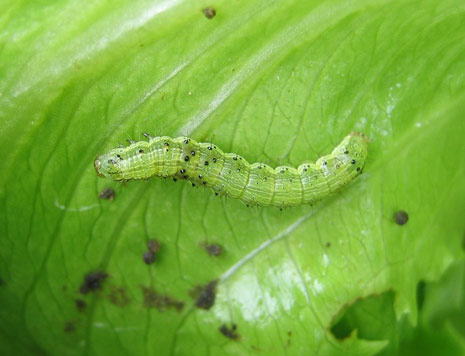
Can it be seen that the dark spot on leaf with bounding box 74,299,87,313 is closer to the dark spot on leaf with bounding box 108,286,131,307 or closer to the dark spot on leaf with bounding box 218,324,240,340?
the dark spot on leaf with bounding box 108,286,131,307

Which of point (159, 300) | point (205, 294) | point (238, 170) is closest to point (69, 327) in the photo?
point (159, 300)

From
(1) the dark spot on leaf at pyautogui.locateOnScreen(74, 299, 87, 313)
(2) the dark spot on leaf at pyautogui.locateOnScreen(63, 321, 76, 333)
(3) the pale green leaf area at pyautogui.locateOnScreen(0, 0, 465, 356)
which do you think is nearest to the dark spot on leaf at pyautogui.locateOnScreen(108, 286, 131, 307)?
(3) the pale green leaf area at pyautogui.locateOnScreen(0, 0, 465, 356)

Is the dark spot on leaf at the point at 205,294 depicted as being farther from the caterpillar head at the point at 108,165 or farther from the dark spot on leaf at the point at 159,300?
the caterpillar head at the point at 108,165

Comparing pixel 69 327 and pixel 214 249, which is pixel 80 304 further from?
pixel 214 249

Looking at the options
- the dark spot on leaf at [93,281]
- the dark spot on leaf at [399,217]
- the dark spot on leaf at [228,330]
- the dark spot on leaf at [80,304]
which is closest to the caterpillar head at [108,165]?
the dark spot on leaf at [93,281]

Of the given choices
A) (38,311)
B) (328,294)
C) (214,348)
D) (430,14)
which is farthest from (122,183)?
(430,14)

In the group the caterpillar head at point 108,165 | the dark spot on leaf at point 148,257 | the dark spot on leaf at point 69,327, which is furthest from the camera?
the dark spot on leaf at point 69,327
